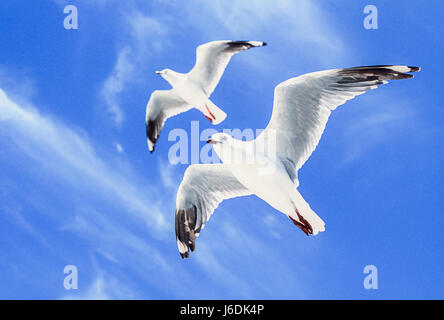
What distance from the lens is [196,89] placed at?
313 inches

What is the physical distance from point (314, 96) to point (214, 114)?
8.30ft

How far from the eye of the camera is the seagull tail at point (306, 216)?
538 cm

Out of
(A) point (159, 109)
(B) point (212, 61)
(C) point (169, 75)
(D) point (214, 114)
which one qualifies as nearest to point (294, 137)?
(D) point (214, 114)

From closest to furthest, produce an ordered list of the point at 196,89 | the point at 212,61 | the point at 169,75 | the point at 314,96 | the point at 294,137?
1. the point at 314,96
2. the point at 294,137
3. the point at 212,61
4. the point at 196,89
5. the point at 169,75

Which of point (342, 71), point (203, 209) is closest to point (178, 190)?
point (203, 209)

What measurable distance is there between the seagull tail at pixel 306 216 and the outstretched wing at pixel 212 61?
2.32 metres

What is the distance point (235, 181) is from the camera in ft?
20.3

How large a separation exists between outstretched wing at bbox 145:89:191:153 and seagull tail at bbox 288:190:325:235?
11.2 feet

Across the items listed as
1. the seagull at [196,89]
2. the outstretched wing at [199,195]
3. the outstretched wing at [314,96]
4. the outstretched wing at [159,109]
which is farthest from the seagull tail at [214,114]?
the outstretched wing at [314,96]

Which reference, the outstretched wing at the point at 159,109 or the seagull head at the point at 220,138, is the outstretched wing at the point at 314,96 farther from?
the outstretched wing at the point at 159,109

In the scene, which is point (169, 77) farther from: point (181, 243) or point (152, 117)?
point (181, 243)

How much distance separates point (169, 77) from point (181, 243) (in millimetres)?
2779

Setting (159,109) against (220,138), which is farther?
(159,109)

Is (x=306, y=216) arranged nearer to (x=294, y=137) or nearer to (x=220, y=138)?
(x=294, y=137)
